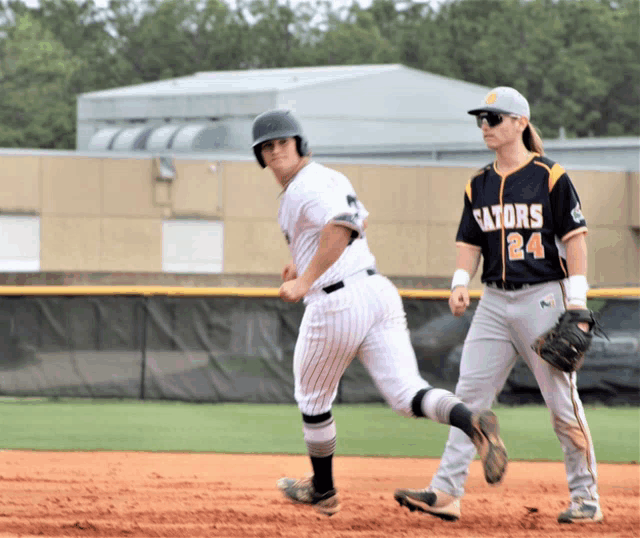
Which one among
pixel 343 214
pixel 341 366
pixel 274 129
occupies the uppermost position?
pixel 274 129

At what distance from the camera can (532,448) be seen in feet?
29.6

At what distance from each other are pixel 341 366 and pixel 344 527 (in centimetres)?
72

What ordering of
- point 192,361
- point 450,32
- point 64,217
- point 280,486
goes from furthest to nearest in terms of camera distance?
1. point 450,32
2. point 64,217
3. point 192,361
4. point 280,486

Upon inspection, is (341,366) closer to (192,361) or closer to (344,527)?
(344,527)

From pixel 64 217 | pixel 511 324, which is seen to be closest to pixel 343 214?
pixel 511 324

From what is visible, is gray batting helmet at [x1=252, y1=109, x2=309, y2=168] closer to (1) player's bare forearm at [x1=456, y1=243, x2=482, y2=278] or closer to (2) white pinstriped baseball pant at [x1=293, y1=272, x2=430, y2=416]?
(2) white pinstriped baseball pant at [x1=293, y1=272, x2=430, y2=416]

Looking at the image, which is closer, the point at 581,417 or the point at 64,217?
the point at 581,417

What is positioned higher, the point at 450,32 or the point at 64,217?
the point at 450,32

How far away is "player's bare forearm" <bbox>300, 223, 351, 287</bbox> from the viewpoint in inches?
199

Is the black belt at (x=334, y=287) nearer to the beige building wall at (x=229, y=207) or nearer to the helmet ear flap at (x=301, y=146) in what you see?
the helmet ear flap at (x=301, y=146)

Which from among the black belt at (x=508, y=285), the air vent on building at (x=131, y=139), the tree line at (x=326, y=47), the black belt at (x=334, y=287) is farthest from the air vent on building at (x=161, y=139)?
the black belt at (x=334, y=287)

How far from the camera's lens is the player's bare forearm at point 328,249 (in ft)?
16.5

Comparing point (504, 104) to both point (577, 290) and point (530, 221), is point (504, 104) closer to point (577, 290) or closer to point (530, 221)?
point (530, 221)

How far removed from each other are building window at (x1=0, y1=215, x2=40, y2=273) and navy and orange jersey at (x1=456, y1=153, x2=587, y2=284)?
22.6m
